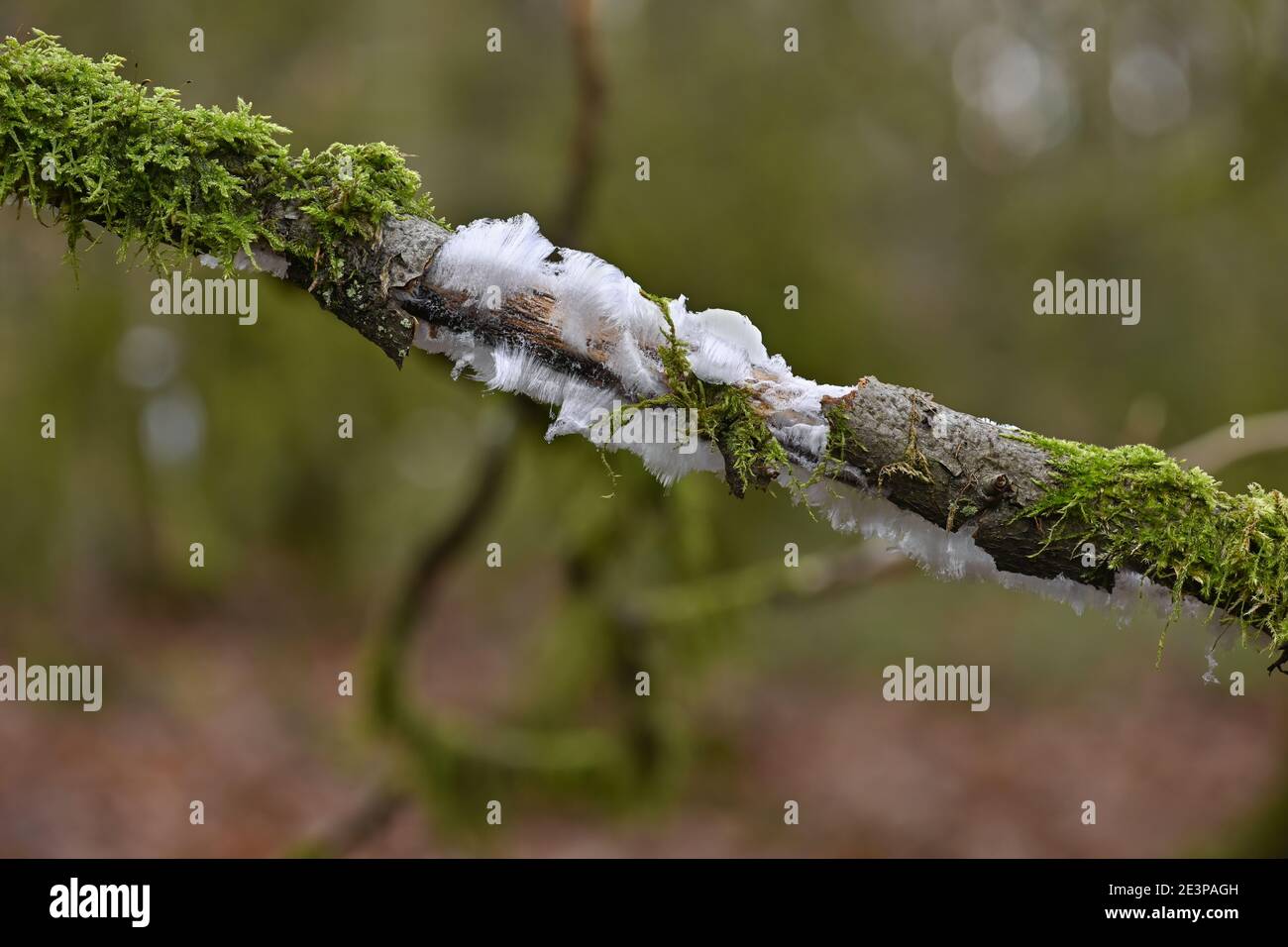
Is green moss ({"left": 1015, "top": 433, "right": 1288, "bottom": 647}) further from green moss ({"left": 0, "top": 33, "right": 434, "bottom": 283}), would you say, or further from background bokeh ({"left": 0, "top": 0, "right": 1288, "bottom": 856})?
background bokeh ({"left": 0, "top": 0, "right": 1288, "bottom": 856})

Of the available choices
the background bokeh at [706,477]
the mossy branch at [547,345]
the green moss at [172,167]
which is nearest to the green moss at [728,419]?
the mossy branch at [547,345]

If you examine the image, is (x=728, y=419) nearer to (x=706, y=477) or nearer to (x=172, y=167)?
(x=172, y=167)

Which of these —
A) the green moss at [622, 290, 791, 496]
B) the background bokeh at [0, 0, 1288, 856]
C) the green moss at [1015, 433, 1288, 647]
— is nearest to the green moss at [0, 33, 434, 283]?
the green moss at [622, 290, 791, 496]

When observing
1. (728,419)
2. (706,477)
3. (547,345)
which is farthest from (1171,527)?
(706,477)

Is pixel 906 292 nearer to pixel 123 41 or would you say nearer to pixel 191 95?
pixel 191 95

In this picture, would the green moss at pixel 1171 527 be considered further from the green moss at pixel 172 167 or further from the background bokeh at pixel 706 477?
the background bokeh at pixel 706 477

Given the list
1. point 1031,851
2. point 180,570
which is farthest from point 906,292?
point 180,570
